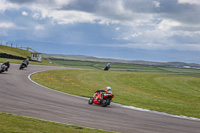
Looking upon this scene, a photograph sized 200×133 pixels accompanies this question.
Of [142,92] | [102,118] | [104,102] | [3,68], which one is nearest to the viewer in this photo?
[102,118]

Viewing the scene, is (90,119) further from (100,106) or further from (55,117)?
(100,106)

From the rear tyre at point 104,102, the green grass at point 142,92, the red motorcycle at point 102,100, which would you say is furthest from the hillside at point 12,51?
the rear tyre at point 104,102

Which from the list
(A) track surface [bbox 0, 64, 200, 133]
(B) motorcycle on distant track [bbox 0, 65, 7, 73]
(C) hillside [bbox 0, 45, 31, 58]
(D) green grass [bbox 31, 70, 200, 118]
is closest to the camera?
(A) track surface [bbox 0, 64, 200, 133]

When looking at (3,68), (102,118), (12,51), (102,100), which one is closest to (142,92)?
(102,100)

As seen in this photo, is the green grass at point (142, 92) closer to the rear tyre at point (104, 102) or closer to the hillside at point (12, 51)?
the rear tyre at point (104, 102)

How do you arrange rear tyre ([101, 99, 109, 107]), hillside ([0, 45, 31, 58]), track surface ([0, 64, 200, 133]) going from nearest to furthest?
track surface ([0, 64, 200, 133]) → rear tyre ([101, 99, 109, 107]) → hillside ([0, 45, 31, 58])

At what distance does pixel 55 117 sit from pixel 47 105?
10.0ft

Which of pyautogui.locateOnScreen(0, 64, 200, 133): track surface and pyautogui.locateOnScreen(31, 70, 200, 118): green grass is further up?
pyautogui.locateOnScreen(0, 64, 200, 133): track surface

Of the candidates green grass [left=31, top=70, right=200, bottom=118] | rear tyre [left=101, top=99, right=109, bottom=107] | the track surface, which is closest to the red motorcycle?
rear tyre [left=101, top=99, right=109, bottom=107]

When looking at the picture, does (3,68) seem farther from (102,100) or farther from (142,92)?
(102,100)

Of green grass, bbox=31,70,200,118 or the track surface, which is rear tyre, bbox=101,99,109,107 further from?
green grass, bbox=31,70,200,118

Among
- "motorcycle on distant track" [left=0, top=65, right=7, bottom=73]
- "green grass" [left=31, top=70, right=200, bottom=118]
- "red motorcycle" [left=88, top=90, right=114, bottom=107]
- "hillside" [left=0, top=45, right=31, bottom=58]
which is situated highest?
"hillside" [left=0, top=45, right=31, bottom=58]

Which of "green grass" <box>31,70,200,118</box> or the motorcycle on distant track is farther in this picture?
the motorcycle on distant track

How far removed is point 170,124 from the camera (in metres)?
13.7
